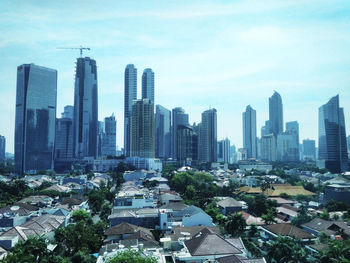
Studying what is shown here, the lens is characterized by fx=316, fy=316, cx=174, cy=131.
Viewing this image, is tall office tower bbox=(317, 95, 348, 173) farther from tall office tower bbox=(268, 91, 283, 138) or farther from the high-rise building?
tall office tower bbox=(268, 91, 283, 138)

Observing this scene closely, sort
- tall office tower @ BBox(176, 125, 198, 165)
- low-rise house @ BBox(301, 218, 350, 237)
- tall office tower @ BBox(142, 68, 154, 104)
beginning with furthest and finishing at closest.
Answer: tall office tower @ BBox(142, 68, 154, 104)
tall office tower @ BBox(176, 125, 198, 165)
low-rise house @ BBox(301, 218, 350, 237)

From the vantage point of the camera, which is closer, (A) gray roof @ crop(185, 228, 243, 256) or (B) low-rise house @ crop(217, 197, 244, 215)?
(A) gray roof @ crop(185, 228, 243, 256)

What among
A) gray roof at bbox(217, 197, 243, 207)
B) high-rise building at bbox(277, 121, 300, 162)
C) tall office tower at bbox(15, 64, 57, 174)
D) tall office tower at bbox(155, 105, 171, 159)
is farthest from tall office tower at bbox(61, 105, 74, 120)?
gray roof at bbox(217, 197, 243, 207)

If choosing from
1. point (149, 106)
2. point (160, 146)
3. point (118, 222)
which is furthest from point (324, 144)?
point (118, 222)

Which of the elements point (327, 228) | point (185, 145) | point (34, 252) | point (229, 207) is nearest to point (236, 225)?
point (327, 228)

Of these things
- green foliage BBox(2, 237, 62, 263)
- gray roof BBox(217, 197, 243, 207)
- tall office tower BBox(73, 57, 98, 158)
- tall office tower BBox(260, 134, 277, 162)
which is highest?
tall office tower BBox(73, 57, 98, 158)

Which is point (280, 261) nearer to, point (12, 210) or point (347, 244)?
point (347, 244)

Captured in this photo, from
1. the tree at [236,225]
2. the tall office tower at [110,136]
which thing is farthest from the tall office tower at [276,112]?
the tree at [236,225]
